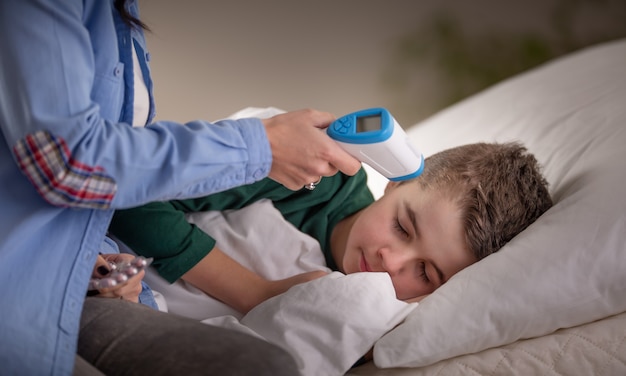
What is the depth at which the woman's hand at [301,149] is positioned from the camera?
2.77ft

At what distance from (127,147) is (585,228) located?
722mm

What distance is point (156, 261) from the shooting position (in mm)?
1121

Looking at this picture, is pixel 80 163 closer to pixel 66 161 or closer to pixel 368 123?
pixel 66 161

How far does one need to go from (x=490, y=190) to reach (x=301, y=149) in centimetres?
50

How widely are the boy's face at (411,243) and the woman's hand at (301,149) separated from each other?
33cm

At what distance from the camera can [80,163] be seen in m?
0.71

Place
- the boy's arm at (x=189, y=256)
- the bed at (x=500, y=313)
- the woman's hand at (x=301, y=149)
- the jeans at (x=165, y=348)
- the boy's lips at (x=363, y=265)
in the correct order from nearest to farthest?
the jeans at (x=165, y=348) → the woman's hand at (x=301, y=149) → the bed at (x=500, y=313) → the boy's arm at (x=189, y=256) → the boy's lips at (x=363, y=265)

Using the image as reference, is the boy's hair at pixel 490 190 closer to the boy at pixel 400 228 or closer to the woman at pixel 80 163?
the boy at pixel 400 228

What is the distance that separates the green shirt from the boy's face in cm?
11

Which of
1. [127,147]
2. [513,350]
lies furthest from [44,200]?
[513,350]

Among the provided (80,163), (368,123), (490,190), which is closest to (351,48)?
(490,190)

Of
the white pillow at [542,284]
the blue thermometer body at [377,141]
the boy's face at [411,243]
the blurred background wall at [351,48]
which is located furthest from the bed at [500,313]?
the blurred background wall at [351,48]

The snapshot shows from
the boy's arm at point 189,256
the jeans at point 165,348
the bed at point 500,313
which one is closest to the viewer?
the jeans at point 165,348

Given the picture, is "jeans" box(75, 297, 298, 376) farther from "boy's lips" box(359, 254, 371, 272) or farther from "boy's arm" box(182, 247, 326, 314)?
"boy's lips" box(359, 254, 371, 272)
